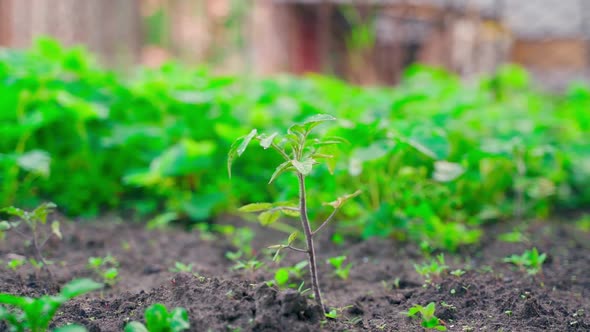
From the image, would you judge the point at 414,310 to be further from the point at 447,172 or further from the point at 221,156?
the point at 221,156

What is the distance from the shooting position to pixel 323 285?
1812mm

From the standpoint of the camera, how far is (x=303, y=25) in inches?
264

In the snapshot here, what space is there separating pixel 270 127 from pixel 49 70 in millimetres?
1034

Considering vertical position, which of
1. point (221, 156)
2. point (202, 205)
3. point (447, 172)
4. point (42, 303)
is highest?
point (42, 303)

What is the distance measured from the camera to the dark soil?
49.8 inches

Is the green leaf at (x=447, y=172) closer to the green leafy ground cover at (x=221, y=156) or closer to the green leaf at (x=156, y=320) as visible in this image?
the green leafy ground cover at (x=221, y=156)

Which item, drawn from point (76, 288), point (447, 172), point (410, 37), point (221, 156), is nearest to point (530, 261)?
point (447, 172)

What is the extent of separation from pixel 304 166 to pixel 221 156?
1697mm

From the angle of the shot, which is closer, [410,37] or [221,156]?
[221,156]

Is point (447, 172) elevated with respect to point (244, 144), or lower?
lower

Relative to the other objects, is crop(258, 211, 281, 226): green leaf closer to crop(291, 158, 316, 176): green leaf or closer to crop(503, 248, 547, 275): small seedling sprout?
crop(291, 158, 316, 176): green leaf

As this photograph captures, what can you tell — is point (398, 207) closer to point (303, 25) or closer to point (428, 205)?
point (428, 205)

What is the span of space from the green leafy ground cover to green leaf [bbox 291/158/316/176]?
3.08ft

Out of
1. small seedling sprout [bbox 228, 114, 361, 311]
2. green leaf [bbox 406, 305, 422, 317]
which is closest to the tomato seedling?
small seedling sprout [bbox 228, 114, 361, 311]
